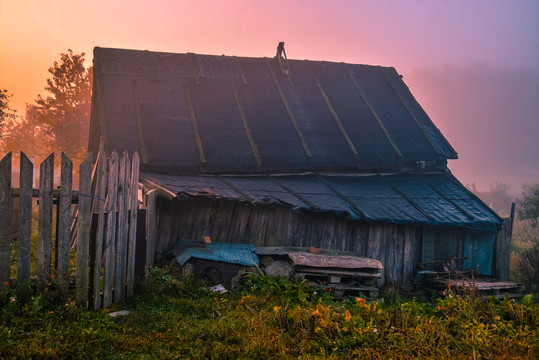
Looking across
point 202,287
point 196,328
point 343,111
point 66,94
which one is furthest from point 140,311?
point 66,94

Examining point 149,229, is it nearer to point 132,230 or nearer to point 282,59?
point 132,230

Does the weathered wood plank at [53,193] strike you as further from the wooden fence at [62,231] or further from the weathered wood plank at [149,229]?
the weathered wood plank at [149,229]

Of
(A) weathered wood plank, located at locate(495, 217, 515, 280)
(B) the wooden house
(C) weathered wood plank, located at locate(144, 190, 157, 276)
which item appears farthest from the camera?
(A) weathered wood plank, located at locate(495, 217, 515, 280)

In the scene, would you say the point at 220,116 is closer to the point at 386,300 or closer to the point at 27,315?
the point at 386,300

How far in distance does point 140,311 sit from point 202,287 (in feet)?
5.55

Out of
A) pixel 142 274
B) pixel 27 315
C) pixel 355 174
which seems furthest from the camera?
pixel 355 174

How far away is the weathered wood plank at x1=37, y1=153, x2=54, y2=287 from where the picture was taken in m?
5.60

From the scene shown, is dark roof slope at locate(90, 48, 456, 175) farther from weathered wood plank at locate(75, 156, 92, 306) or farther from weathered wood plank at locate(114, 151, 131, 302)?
weathered wood plank at locate(75, 156, 92, 306)

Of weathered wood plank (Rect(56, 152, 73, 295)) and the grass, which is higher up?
weathered wood plank (Rect(56, 152, 73, 295))

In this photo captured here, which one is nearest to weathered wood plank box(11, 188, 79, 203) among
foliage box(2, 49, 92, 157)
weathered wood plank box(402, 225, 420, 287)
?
weathered wood plank box(402, 225, 420, 287)

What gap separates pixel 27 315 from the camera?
206 inches

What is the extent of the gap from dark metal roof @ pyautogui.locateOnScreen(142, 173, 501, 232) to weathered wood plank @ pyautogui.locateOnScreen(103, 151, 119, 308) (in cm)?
251

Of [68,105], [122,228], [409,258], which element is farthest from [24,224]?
[68,105]

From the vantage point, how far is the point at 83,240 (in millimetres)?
A: 5754
